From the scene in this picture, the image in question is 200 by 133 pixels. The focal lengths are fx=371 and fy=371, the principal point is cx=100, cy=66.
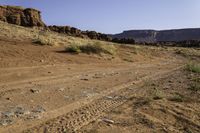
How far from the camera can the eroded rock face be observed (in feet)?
184

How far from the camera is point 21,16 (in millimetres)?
59812

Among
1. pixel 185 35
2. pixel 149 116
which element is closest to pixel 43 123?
pixel 149 116

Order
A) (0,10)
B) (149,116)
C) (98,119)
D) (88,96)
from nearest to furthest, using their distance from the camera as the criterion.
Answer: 1. (98,119)
2. (149,116)
3. (88,96)
4. (0,10)

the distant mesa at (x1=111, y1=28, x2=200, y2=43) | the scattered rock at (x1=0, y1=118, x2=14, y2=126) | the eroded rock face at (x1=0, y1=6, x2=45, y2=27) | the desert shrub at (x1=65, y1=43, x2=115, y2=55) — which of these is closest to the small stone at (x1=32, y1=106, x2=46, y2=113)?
the scattered rock at (x1=0, y1=118, x2=14, y2=126)

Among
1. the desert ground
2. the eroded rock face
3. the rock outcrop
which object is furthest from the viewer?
the rock outcrop

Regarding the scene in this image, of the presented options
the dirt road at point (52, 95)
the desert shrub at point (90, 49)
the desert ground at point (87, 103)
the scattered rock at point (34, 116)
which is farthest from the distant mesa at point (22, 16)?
the scattered rock at point (34, 116)

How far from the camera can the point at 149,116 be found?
817 cm

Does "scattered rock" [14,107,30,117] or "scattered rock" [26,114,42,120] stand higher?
"scattered rock" [14,107,30,117]

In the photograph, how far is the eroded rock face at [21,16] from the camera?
56.0 m

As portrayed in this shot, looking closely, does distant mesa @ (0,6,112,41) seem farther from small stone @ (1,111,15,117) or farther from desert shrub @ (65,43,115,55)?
small stone @ (1,111,15,117)

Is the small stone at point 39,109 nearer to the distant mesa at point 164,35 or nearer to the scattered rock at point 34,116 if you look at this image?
the scattered rock at point 34,116

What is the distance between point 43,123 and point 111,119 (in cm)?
142

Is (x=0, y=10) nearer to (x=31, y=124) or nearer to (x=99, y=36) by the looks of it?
(x=99, y=36)

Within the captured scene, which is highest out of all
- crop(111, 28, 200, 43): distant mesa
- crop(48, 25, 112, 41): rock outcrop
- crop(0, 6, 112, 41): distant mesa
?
crop(0, 6, 112, 41): distant mesa
